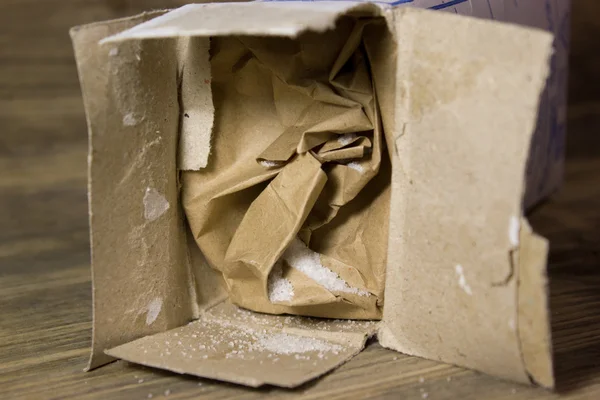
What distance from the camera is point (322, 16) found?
29.0 inches

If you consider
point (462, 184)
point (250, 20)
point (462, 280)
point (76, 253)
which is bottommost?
point (76, 253)

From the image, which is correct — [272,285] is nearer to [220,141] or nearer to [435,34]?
[220,141]

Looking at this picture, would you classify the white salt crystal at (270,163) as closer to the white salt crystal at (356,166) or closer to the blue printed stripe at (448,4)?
the white salt crystal at (356,166)

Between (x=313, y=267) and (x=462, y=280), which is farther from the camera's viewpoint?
(x=313, y=267)

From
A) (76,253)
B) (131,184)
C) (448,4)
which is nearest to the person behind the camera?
(131,184)

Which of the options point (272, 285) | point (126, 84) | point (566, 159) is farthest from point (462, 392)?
point (566, 159)

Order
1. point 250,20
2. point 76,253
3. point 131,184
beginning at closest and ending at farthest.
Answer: point 250,20, point 131,184, point 76,253

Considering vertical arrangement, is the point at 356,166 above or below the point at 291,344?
above

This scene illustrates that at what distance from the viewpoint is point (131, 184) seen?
86 cm

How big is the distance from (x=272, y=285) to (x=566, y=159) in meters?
1.00

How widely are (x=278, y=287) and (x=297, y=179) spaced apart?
0.14m

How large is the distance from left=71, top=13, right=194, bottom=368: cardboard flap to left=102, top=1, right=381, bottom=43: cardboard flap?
41mm

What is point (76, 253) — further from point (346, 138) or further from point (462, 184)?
point (462, 184)

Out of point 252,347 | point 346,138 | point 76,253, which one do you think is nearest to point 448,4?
point 346,138
